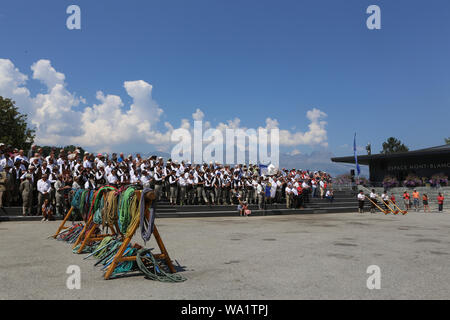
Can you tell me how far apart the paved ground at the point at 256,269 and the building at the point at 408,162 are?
108ft

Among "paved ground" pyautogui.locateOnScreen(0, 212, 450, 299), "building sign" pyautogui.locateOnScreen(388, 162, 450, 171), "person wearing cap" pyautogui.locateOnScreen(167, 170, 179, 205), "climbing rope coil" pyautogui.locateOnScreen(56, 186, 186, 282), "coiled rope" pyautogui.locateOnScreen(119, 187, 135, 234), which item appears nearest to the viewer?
"paved ground" pyautogui.locateOnScreen(0, 212, 450, 299)

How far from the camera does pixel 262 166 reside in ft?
79.3

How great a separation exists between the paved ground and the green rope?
0.12 m

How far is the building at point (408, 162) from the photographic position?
37750 mm

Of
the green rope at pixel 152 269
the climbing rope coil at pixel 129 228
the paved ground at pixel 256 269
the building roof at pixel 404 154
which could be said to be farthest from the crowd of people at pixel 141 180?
the building roof at pixel 404 154

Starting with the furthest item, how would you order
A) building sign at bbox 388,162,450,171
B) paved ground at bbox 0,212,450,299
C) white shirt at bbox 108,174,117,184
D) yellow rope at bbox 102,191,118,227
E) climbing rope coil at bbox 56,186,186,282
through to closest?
building sign at bbox 388,162,450,171
white shirt at bbox 108,174,117,184
yellow rope at bbox 102,191,118,227
climbing rope coil at bbox 56,186,186,282
paved ground at bbox 0,212,450,299

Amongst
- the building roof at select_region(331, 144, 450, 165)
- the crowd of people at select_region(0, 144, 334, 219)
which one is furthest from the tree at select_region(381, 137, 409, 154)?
the crowd of people at select_region(0, 144, 334, 219)

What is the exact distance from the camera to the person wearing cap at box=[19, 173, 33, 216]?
13.7 meters

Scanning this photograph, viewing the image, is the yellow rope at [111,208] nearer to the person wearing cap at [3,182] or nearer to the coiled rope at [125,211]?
the coiled rope at [125,211]

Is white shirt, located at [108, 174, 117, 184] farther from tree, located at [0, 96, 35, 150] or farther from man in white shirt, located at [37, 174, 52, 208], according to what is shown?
tree, located at [0, 96, 35, 150]
